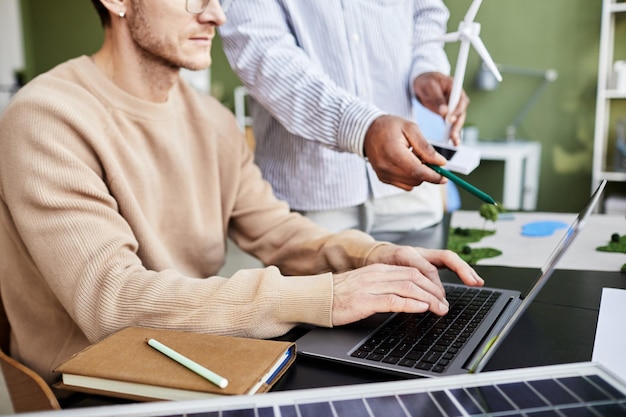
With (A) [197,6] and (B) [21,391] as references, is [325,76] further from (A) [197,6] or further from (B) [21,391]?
(B) [21,391]

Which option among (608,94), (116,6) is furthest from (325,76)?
(608,94)

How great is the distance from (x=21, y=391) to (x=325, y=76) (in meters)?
0.72

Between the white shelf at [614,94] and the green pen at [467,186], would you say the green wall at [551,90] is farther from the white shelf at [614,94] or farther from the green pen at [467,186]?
the green pen at [467,186]

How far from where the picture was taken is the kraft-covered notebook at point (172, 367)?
51cm

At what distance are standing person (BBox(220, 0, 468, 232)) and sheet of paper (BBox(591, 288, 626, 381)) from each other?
0.40m

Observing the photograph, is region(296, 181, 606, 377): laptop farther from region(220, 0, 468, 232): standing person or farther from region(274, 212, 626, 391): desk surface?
region(220, 0, 468, 232): standing person

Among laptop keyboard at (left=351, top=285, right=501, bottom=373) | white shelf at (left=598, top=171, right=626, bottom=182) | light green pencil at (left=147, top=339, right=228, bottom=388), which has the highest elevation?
light green pencil at (left=147, top=339, right=228, bottom=388)

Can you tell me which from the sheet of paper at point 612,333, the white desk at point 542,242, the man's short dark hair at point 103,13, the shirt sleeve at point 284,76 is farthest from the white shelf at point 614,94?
the man's short dark hair at point 103,13

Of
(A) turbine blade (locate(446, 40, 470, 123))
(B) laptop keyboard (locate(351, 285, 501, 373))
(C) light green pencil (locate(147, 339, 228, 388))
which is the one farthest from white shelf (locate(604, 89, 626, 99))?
(C) light green pencil (locate(147, 339, 228, 388))

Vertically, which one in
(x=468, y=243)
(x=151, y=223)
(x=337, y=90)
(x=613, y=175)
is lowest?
(x=613, y=175)

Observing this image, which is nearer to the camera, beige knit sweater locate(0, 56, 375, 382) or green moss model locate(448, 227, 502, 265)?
beige knit sweater locate(0, 56, 375, 382)

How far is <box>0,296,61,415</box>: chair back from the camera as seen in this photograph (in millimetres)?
532

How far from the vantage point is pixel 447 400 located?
459 millimetres

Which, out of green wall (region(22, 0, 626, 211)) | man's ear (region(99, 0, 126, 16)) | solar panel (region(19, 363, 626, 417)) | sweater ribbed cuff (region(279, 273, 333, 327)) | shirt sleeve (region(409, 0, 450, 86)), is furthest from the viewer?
green wall (region(22, 0, 626, 211))
